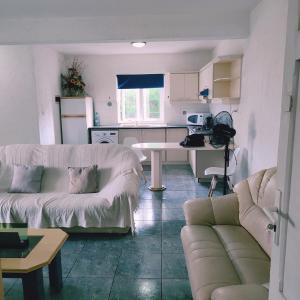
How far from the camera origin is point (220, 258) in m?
1.85

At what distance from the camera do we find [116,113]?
668cm

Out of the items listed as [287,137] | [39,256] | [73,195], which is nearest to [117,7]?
[73,195]

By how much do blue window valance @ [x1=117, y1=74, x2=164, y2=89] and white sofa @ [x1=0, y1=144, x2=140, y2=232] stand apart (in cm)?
332

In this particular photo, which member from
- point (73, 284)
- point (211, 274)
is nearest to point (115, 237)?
point (73, 284)

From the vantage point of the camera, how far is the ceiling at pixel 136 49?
17.5ft

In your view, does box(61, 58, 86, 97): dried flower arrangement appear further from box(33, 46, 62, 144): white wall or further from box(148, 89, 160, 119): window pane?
box(148, 89, 160, 119): window pane

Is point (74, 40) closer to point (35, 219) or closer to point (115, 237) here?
point (35, 219)

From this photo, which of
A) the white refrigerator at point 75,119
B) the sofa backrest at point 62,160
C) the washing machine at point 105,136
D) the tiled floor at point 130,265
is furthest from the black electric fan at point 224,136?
the white refrigerator at point 75,119

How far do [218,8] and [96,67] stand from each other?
Answer: 3.71m

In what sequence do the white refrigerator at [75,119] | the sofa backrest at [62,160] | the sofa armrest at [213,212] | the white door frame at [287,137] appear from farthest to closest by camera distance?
1. the white refrigerator at [75,119]
2. the sofa backrest at [62,160]
3. the sofa armrest at [213,212]
4. the white door frame at [287,137]

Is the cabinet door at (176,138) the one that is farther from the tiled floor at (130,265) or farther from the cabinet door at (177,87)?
the tiled floor at (130,265)

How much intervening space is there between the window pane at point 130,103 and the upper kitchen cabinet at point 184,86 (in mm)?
1053

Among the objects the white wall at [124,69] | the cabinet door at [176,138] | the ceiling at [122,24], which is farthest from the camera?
the white wall at [124,69]

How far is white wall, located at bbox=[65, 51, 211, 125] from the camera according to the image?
6398 millimetres
